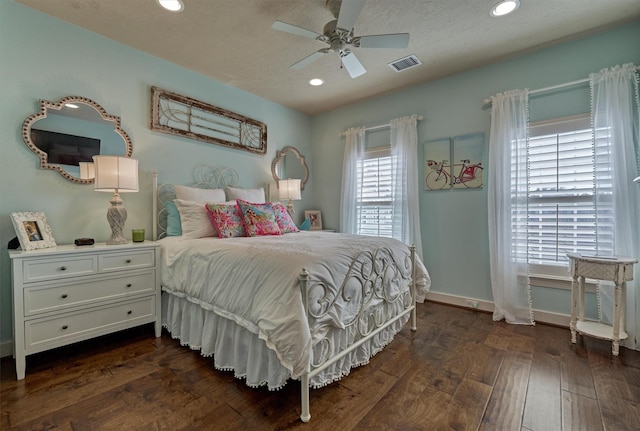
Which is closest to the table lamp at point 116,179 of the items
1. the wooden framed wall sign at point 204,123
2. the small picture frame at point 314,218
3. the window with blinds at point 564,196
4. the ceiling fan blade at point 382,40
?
the wooden framed wall sign at point 204,123

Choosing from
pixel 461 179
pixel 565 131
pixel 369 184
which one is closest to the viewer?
pixel 565 131

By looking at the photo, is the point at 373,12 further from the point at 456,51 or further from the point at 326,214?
the point at 326,214

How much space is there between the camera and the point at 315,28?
244 centimetres

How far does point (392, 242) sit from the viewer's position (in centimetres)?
238

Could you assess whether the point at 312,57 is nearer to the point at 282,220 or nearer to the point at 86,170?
the point at 282,220

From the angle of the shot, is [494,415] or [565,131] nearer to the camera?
[494,415]

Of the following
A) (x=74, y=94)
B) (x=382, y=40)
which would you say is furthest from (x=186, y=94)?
(x=382, y=40)

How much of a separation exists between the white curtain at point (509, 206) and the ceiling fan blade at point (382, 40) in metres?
1.48

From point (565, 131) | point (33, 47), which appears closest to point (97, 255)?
point (33, 47)

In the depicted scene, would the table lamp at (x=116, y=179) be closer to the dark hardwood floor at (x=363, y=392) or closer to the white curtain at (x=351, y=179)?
the dark hardwood floor at (x=363, y=392)

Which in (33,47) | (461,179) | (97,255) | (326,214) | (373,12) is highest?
(373,12)

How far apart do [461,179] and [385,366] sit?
2295 millimetres

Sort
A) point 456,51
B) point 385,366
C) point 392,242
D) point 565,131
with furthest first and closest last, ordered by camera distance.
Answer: point 456,51
point 565,131
point 392,242
point 385,366

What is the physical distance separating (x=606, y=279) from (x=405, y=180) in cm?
206
